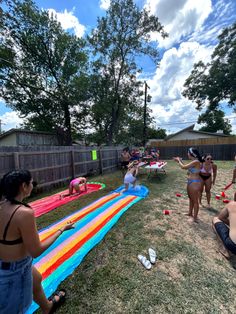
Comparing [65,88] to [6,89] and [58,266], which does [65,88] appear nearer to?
[6,89]

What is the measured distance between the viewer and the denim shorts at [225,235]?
2668 mm

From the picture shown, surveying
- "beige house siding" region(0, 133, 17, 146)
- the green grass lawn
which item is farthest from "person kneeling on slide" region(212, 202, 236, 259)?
"beige house siding" region(0, 133, 17, 146)

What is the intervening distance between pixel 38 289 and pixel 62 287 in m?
0.68

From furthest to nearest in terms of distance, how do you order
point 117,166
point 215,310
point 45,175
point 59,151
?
point 117,166, point 59,151, point 45,175, point 215,310

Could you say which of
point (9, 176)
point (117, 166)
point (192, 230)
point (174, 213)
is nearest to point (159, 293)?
point (192, 230)

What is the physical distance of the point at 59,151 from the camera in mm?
8117

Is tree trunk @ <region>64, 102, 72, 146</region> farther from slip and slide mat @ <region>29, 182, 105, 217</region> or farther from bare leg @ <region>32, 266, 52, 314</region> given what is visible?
bare leg @ <region>32, 266, 52, 314</region>

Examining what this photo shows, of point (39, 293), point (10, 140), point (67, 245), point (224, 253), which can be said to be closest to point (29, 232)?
point (39, 293)

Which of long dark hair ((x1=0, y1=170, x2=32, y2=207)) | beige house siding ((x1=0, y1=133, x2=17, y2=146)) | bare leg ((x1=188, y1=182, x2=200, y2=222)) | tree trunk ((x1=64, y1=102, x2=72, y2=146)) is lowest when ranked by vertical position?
bare leg ((x1=188, y1=182, x2=200, y2=222))

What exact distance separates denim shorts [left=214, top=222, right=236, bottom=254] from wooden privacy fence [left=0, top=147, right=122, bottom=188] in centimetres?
624

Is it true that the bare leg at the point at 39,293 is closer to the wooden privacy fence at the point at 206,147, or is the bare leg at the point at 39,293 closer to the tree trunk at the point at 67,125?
the tree trunk at the point at 67,125

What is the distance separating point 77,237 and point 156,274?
5.26ft

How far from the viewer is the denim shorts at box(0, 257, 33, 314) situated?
1222 mm

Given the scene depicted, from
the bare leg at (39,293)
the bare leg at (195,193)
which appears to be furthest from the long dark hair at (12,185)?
the bare leg at (195,193)
